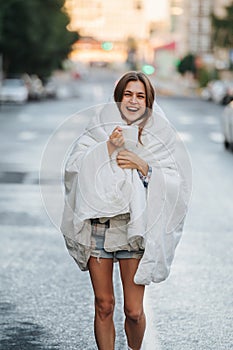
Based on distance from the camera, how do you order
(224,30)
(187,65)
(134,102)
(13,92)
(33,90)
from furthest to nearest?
(187,65)
(224,30)
(33,90)
(13,92)
(134,102)

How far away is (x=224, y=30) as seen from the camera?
341ft

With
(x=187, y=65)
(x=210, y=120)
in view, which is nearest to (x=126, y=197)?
(x=210, y=120)

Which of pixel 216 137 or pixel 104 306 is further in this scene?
pixel 216 137

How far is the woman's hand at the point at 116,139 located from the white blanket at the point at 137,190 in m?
0.04

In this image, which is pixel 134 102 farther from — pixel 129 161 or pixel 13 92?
pixel 13 92

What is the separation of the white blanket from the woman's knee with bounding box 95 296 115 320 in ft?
0.78

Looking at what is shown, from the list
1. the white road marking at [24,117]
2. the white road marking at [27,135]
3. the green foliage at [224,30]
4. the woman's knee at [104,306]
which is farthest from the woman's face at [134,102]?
the green foliage at [224,30]

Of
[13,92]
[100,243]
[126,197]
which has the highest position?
[126,197]

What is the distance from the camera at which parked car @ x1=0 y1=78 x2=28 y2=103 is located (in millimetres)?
56969

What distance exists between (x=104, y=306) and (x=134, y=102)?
41.6 inches

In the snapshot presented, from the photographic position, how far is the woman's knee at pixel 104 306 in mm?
5535

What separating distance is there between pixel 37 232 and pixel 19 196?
3.45m

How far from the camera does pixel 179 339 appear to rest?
6.85 meters

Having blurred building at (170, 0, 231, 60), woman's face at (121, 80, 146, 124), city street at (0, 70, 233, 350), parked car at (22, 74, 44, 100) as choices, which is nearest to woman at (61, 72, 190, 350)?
woman's face at (121, 80, 146, 124)
